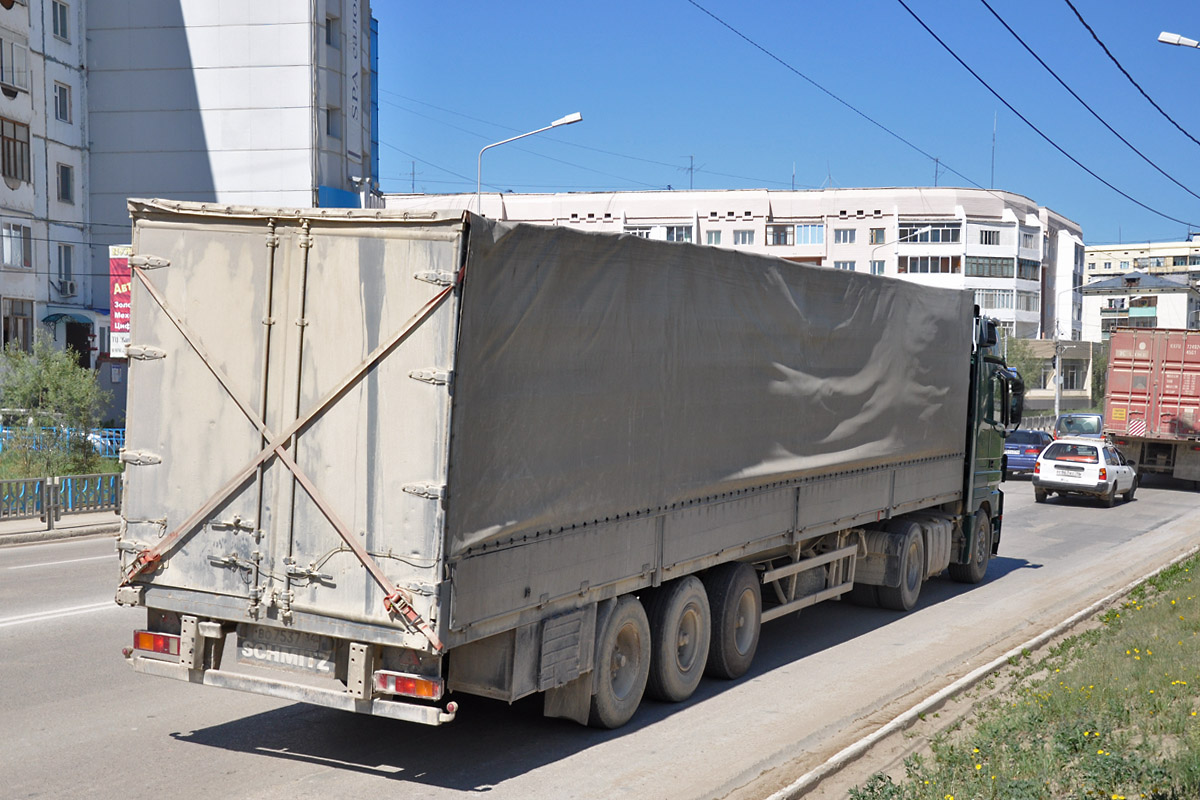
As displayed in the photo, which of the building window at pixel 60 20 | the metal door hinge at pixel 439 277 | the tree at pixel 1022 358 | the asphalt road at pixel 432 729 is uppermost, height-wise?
the building window at pixel 60 20

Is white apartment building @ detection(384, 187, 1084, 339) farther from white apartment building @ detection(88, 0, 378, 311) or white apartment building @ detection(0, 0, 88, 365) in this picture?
white apartment building @ detection(0, 0, 88, 365)

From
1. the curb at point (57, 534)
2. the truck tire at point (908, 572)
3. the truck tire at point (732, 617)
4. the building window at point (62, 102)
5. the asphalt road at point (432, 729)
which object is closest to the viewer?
the asphalt road at point (432, 729)

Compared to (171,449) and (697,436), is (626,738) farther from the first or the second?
(171,449)

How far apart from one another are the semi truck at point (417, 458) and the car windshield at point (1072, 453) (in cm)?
2184

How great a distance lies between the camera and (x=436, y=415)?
→ 6309 millimetres

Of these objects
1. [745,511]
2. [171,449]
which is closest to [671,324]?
[745,511]

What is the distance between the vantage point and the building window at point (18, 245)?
139 ft

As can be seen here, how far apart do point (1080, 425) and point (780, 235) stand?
193 ft

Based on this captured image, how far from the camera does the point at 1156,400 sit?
31.2 metres

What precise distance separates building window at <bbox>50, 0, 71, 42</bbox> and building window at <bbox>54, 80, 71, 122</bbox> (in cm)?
198

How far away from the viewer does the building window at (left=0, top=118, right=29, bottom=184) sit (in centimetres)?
4197

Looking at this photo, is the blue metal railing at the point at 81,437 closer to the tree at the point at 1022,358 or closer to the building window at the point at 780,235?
the tree at the point at 1022,358

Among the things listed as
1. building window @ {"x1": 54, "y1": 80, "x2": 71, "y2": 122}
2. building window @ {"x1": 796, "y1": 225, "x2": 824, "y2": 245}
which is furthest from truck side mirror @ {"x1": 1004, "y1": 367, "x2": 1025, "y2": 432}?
building window @ {"x1": 796, "y1": 225, "x2": 824, "y2": 245}

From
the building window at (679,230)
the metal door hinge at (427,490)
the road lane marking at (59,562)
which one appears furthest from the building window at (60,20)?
the building window at (679,230)
